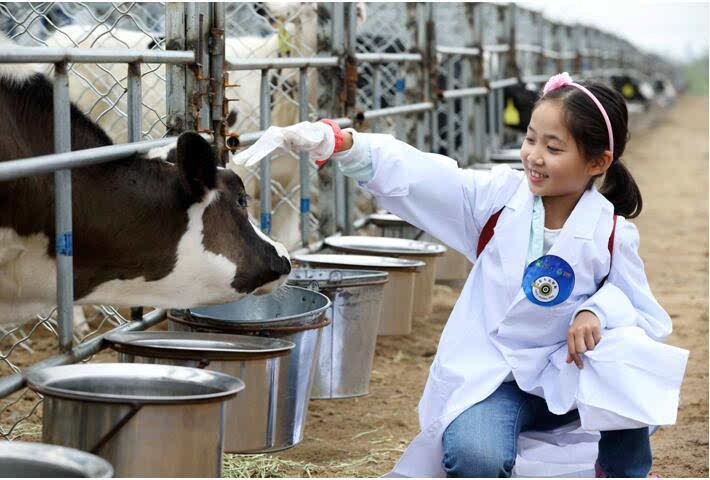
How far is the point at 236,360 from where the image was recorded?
2.86 metres

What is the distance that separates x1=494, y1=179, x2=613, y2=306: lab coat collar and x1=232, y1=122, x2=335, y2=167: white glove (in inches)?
20.1

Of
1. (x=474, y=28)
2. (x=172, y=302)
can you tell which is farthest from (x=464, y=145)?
(x=172, y=302)

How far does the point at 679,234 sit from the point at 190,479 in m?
8.59

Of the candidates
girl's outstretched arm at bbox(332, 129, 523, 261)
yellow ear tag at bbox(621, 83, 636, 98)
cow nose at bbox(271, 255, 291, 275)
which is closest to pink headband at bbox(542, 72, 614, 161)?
girl's outstretched arm at bbox(332, 129, 523, 261)

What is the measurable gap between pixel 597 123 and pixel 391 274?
1.70 metres

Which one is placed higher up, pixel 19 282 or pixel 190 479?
pixel 19 282

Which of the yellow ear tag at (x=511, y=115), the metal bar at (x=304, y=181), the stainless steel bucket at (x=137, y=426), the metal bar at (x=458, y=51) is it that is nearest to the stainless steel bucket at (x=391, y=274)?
the metal bar at (x=304, y=181)

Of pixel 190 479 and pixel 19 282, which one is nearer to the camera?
pixel 190 479

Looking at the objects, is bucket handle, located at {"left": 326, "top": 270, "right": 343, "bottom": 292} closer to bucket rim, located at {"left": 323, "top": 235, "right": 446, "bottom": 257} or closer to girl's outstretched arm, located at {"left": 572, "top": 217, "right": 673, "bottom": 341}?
bucket rim, located at {"left": 323, "top": 235, "right": 446, "bottom": 257}

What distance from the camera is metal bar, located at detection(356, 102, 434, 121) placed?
5352 mm

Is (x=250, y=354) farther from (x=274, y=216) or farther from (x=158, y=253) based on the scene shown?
(x=274, y=216)

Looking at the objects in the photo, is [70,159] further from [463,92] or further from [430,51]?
[463,92]

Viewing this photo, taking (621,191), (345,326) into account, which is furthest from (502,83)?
(621,191)

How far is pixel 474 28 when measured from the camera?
9.12 metres
